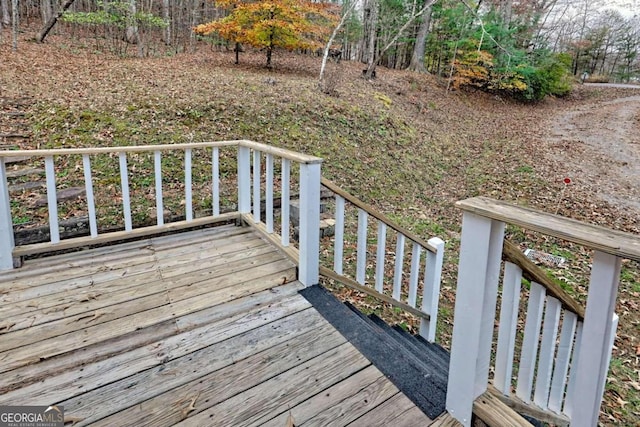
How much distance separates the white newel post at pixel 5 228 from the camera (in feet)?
8.31

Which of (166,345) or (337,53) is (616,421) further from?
(337,53)

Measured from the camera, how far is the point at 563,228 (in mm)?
1178

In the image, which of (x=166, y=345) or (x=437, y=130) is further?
(x=437, y=130)

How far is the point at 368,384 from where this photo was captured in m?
1.75

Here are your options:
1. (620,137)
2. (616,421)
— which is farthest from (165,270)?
(620,137)

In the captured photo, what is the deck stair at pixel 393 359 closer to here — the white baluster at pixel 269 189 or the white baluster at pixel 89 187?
the white baluster at pixel 269 189

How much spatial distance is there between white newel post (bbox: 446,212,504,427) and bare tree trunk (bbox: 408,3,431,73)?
49.9 feet

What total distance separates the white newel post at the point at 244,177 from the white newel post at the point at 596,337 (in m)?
2.89

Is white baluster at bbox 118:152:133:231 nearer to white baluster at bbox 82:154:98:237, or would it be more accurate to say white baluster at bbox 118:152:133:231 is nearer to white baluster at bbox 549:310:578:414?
white baluster at bbox 82:154:98:237

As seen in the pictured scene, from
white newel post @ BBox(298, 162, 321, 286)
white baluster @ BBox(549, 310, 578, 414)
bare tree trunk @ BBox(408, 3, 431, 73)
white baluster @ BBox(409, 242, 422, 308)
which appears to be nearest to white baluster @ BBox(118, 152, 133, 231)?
white newel post @ BBox(298, 162, 321, 286)

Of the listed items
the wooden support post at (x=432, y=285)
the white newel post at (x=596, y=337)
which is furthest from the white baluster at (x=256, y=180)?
the white newel post at (x=596, y=337)

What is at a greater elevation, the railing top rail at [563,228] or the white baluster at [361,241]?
the railing top rail at [563,228]

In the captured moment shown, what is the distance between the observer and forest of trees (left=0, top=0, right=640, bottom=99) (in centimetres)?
1002

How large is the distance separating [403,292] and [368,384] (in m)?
2.50
